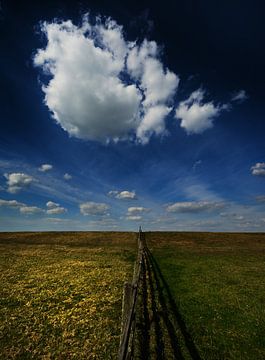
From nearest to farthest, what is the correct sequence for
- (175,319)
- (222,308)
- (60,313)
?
(175,319) < (60,313) < (222,308)

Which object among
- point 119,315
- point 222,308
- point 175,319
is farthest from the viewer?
point 222,308

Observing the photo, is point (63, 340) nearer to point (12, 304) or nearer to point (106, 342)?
point (106, 342)

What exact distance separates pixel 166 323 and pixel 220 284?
8817mm

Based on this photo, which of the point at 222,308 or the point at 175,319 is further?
the point at 222,308

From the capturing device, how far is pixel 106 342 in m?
9.63

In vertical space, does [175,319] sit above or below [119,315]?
below

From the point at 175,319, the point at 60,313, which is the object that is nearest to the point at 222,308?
the point at 175,319

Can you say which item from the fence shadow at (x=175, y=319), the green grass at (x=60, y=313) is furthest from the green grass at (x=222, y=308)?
the green grass at (x=60, y=313)

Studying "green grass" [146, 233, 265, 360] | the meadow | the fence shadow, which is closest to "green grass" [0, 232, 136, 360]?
the meadow

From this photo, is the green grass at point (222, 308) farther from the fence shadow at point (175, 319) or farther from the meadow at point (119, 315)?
the fence shadow at point (175, 319)

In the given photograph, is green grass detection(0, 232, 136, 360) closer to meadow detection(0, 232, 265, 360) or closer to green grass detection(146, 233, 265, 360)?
meadow detection(0, 232, 265, 360)

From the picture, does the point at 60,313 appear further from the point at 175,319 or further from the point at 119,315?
the point at 175,319

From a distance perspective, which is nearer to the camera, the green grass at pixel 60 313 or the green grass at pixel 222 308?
the green grass at pixel 60 313

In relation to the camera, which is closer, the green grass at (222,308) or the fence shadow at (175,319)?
the fence shadow at (175,319)
